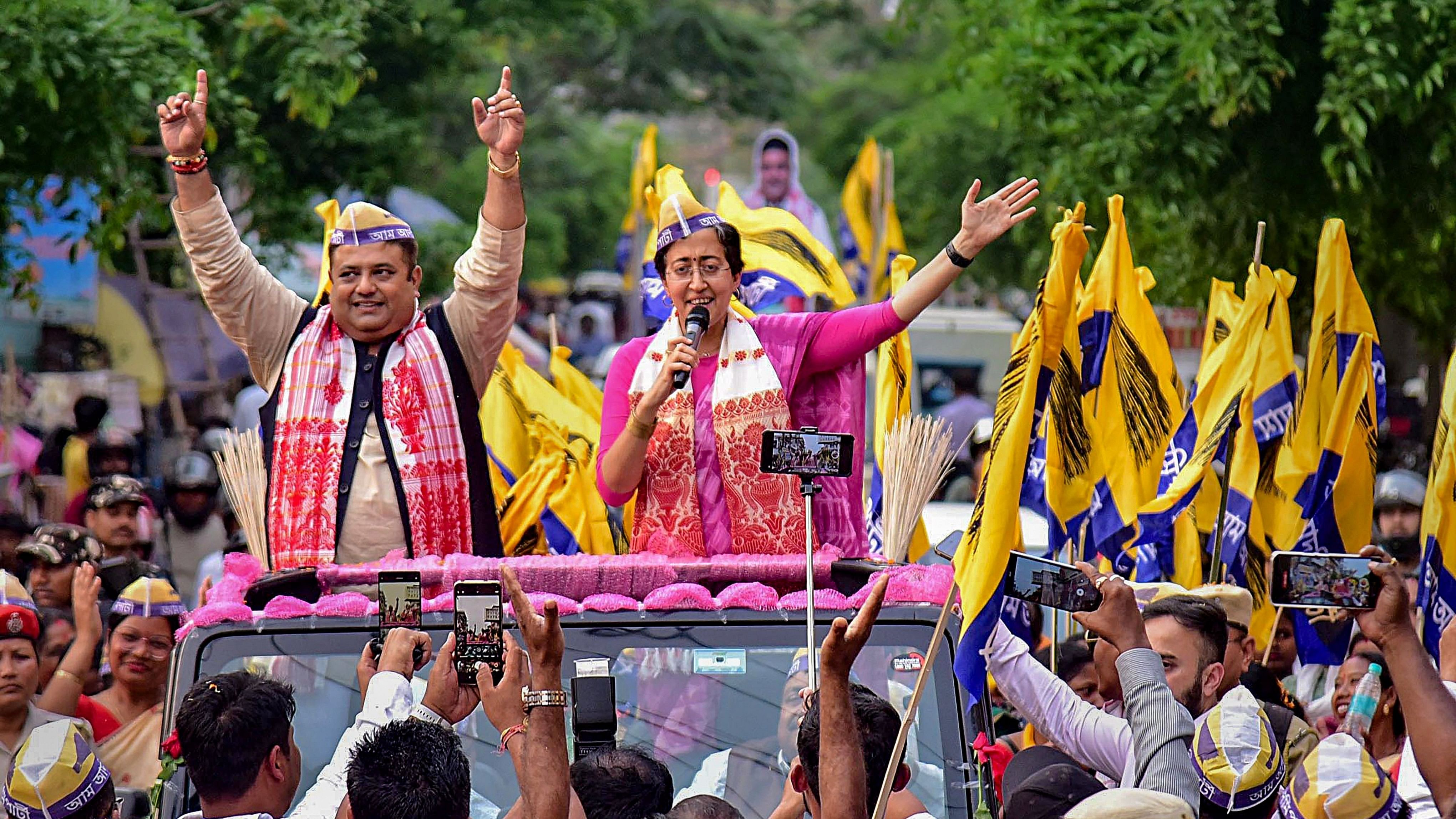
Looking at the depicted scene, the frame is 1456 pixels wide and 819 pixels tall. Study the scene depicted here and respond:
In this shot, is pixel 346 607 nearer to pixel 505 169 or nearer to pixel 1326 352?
pixel 505 169

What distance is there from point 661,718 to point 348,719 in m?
0.71

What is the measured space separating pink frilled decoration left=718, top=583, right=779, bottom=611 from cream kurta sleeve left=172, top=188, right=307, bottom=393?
1390mm

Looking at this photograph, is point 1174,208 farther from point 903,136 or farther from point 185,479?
point 903,136

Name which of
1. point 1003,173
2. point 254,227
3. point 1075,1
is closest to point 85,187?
point 254,227

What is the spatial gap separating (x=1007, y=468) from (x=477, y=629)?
2.45 metres

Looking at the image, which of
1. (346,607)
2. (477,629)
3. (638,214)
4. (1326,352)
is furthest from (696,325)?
(638,214)

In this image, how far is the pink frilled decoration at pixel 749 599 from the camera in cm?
466

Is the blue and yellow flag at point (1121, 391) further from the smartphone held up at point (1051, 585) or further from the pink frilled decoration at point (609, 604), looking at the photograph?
the pink frilled decoration at point (609, 604)

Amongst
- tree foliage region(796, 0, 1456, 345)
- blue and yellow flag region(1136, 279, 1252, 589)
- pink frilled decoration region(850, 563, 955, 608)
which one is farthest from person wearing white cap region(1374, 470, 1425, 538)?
pink frilled decoration region(850, 563, 955, 608)

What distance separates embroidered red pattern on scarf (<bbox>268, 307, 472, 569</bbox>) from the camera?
5.41m

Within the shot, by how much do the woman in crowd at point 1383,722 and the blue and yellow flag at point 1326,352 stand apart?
5.18 ft

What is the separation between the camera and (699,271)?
5.41 meters

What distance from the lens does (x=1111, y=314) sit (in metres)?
7.47

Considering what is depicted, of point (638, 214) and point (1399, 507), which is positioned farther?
point (638, 214)
